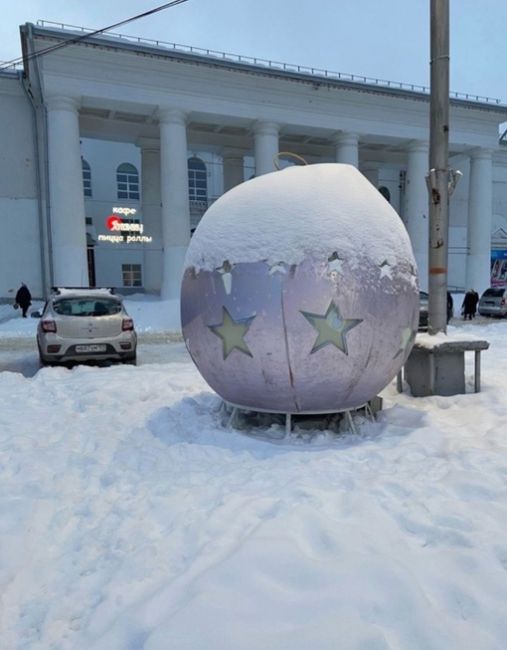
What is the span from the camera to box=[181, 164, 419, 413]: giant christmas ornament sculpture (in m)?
4.40

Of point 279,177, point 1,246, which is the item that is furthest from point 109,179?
point 279,177

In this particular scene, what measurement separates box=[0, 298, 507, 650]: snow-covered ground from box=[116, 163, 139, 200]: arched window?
29.8 metres

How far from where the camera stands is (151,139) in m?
28.7

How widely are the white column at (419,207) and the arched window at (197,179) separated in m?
13.7

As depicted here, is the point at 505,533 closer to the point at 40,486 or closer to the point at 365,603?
the point at 365,603

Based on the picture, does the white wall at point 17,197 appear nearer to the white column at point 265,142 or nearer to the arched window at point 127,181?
the arched window at point 127,181

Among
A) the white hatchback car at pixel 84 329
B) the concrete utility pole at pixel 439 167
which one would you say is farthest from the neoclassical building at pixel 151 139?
the concrete utility pole at pixel 439 167

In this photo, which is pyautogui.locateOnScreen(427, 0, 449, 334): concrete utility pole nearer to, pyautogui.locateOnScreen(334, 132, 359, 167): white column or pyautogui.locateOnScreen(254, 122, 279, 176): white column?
pyautogui.locateOnScreen(254, 122, 279, 176): white column

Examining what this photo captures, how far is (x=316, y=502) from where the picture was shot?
3.36 m

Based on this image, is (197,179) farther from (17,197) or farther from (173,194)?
(17,197)

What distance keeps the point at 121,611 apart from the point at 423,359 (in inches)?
185

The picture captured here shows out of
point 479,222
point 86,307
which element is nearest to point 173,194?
point 86,307

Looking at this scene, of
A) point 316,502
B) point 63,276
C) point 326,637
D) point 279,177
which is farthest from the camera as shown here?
point 63,276

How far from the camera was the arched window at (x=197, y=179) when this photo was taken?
114 feet
